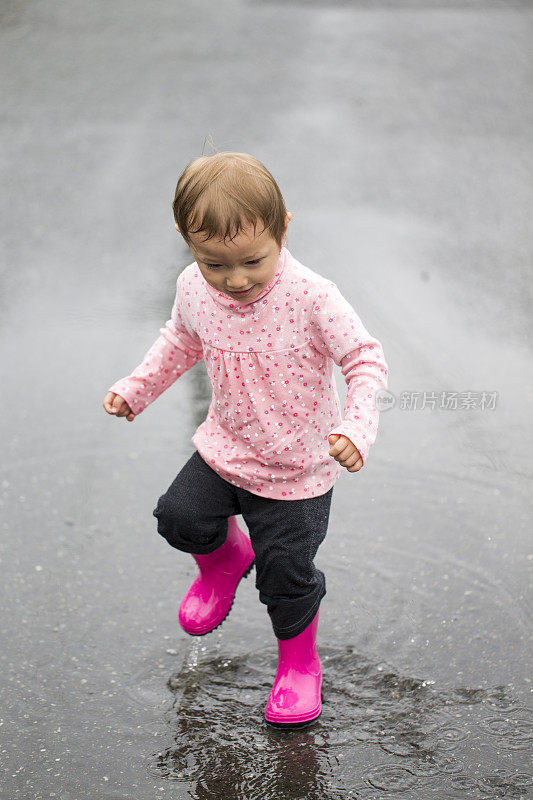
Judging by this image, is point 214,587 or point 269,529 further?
point 214,587

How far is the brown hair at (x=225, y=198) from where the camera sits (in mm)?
1763

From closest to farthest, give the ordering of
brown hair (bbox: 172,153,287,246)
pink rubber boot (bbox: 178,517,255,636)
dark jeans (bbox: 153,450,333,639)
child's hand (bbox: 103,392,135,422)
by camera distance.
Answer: brown hair (bbox: 172,153,287,246) < dark jeans (bbox: 153,450,333,639) < child's hand (bbox: 103,392,135,422) < pink rubber boot (bbox: 178,517,255,636)

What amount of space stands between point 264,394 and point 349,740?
741mm

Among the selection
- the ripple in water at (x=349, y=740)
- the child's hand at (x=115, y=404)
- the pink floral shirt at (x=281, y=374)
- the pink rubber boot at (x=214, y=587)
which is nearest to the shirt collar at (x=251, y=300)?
the pink floral shirt at (x=281, y=374)

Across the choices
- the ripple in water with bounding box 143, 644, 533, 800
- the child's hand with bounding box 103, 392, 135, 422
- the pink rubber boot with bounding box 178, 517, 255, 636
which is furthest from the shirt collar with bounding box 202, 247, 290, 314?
the ripple in water with bounding box 143, 644, 533, 800

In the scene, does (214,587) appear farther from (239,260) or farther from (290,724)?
(239,260)

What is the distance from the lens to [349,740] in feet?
6.68

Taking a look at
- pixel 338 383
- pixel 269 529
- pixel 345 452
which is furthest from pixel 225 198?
pixel 338 383

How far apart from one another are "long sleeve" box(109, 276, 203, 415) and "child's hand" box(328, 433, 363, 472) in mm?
525

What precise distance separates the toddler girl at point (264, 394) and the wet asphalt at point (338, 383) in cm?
21

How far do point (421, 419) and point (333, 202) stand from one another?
1.72 metres

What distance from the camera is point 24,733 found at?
2.09m

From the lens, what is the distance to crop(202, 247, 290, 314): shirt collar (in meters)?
1.95

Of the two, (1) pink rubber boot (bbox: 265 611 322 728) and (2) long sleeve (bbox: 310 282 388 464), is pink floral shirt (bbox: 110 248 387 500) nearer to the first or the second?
(2) long sleeve (bbox: 310 282 388 464)
